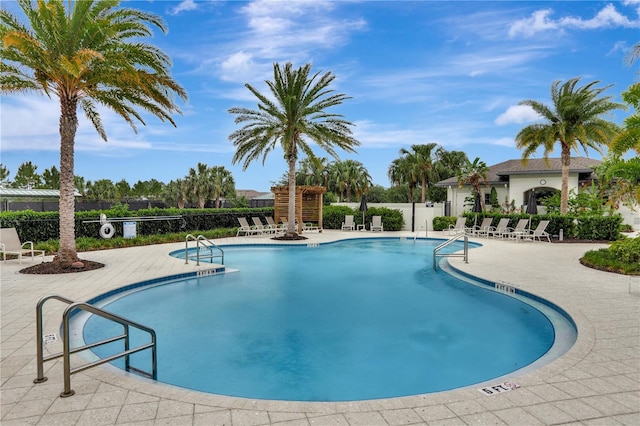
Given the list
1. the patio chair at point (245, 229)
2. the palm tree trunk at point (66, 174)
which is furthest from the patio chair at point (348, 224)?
the palm tree trunk at point (66, 174)

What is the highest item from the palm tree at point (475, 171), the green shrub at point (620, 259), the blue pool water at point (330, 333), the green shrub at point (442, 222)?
the palm tree at point (475, 171)

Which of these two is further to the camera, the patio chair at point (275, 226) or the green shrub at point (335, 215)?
the green shrub at point (335, 215)

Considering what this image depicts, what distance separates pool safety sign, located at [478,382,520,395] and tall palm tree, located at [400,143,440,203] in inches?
1551

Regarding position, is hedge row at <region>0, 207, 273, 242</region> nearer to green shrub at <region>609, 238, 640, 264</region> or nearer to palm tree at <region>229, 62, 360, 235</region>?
palm tree at <region>229, 62, 360, 235</region>

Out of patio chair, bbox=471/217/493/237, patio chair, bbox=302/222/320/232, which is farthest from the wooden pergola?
patio chair, bbox=471/217/493/237

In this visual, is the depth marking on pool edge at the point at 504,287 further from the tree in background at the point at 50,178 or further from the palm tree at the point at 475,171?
the tree in background at the point at 50,178

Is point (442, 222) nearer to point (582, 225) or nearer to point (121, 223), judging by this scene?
point (582, 225)

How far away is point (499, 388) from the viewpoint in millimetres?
3688

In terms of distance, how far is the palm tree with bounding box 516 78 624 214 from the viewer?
713 inches

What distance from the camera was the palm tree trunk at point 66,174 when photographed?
33.3ft

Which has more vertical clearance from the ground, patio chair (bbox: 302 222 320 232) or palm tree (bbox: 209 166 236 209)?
palm tree (bbox: 209 166 236 209)

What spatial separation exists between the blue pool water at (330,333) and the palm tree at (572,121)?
1230cm

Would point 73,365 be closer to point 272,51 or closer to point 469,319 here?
point 469,319

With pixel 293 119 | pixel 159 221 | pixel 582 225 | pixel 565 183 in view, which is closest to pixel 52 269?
pixel 159 221
